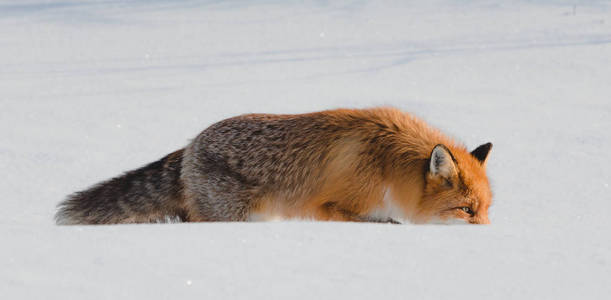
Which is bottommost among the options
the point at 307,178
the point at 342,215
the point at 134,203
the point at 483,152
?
the point at 134,203

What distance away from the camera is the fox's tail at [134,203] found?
17.7 feet

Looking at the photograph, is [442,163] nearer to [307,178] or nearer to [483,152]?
[483,152]

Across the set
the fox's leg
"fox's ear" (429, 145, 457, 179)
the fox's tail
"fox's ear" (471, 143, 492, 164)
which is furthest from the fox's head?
the fox's tail

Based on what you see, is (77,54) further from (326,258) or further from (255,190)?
(326,258)

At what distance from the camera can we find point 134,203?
5.43m

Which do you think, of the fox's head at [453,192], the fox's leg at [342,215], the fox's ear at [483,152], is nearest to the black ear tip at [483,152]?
the fox's ear at [483,152]

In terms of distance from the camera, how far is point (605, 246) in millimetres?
3783

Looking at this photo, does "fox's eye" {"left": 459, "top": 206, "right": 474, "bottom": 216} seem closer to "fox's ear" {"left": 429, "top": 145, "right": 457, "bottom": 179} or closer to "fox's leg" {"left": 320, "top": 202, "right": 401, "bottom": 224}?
"fox's ear" {"left": 429, "top": 145, "right": 457, "bottom": 179}

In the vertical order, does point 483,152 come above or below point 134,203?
above

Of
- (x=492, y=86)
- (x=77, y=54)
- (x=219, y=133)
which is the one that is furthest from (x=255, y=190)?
(x=77, y=54)

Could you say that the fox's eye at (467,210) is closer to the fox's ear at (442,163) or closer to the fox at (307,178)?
the fox at (307,178)

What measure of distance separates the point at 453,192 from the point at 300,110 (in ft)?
10.6

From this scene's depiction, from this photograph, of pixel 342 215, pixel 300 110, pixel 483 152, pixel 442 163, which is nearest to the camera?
pixel 442 163

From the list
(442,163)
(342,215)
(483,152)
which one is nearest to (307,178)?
(342,215)
